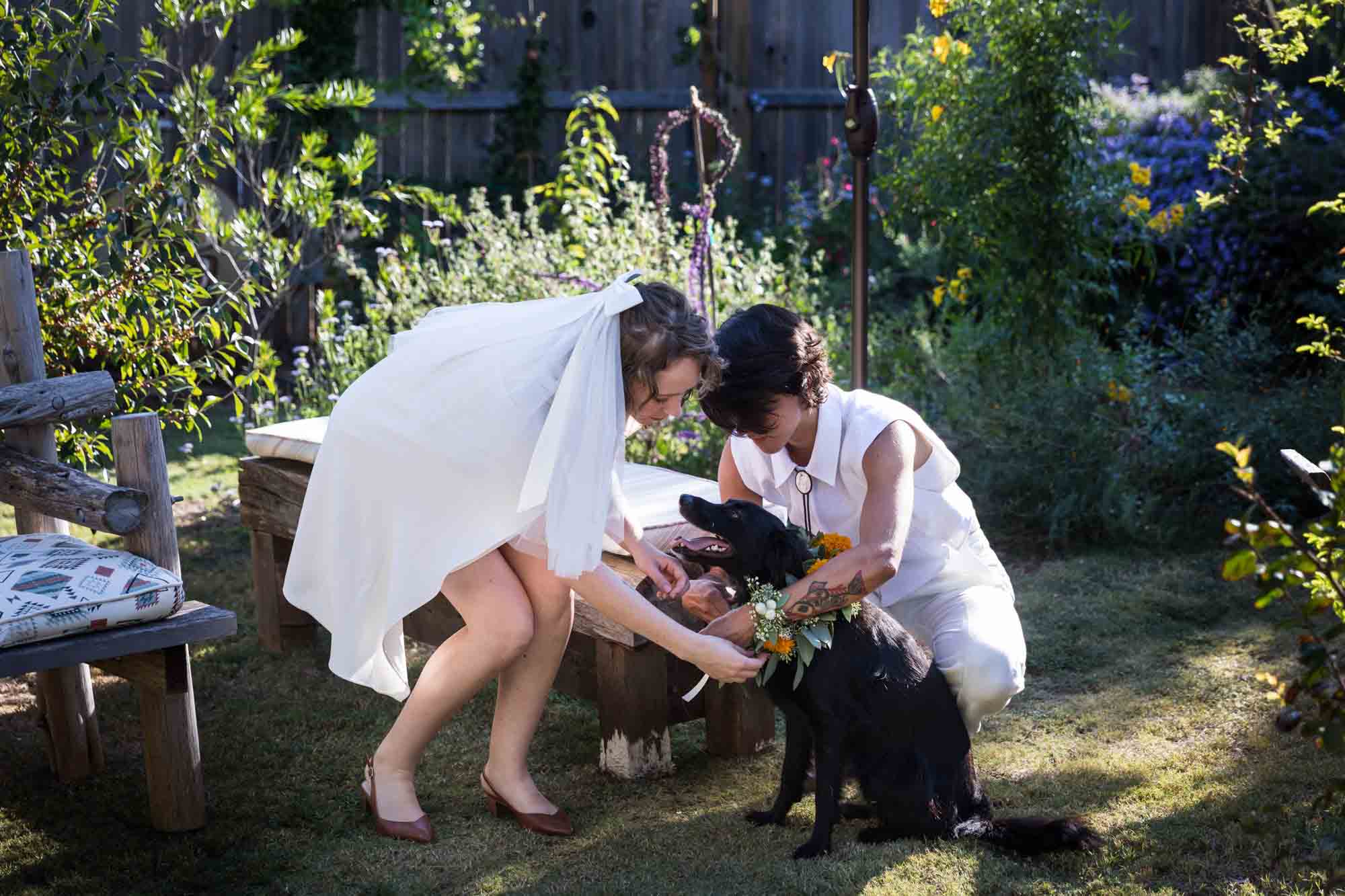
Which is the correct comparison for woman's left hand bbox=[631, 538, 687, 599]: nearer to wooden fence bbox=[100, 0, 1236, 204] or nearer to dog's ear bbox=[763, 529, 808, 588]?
dog's ear bbox=[763, 529, 808, 588]

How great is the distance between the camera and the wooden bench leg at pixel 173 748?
295 centimetres

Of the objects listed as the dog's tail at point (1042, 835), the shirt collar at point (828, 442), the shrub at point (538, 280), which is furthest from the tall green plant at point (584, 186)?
the dog's tail at point (1042, 835)

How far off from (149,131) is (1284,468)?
13.7 ft

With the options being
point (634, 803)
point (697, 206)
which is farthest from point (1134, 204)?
point (634, 803)

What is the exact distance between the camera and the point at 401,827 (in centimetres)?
296

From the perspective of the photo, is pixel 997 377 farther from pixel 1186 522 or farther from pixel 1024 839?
pixel 1024 839

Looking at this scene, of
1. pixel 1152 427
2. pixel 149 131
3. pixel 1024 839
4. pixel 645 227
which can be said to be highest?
pixel 149 131

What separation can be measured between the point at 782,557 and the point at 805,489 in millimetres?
339

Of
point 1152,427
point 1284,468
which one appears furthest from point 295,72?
point 1284,468

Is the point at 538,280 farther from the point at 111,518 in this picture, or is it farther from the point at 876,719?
the point at 876,719

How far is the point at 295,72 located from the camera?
793cm

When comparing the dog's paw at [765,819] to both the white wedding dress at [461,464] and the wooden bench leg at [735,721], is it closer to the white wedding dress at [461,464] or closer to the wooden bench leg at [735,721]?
the wooden bench leg at [735,721]

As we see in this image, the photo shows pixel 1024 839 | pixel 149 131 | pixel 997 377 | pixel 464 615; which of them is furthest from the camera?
pixel 997 377

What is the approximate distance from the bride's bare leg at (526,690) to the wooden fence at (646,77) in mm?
5879
